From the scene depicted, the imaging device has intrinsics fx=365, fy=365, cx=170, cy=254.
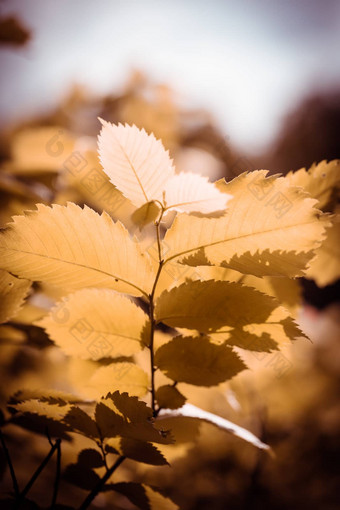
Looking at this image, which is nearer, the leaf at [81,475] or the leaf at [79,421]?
the leaf at [79,421]

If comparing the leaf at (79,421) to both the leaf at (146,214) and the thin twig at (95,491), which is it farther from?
the leaf at (146,214)

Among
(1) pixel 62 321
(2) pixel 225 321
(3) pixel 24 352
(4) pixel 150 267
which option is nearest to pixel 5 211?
(3) pixel 24 352

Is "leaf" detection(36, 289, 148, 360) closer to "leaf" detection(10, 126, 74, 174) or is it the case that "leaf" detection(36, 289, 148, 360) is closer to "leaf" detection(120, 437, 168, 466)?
"leaf" detection(120, 437, 168, 466)

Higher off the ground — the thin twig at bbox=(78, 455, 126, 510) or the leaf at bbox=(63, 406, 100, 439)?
the leaf at bbox=(63, 406, 100, 439)

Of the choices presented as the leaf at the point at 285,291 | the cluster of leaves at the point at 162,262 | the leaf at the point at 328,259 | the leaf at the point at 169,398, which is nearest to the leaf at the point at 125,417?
the cluster of leaves at the point at 162,262

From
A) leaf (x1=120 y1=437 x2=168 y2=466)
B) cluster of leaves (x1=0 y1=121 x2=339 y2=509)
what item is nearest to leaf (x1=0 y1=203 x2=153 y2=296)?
cluster of leaves (x1=0 y1=121 x2=339 y2=509)

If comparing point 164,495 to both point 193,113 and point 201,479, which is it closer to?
point 201,479
